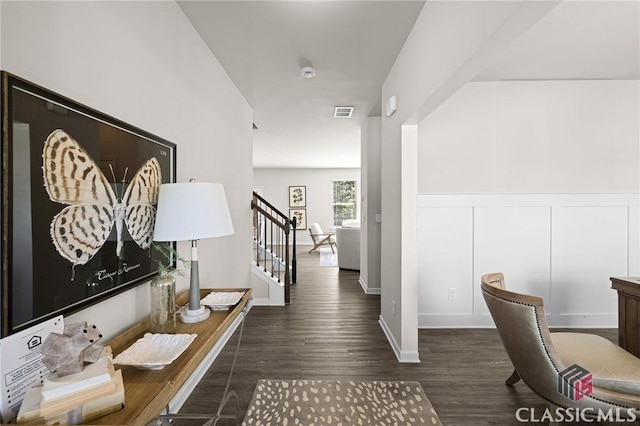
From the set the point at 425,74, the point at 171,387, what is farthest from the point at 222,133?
the point at 171,387

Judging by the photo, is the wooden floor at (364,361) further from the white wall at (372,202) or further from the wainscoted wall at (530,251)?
the white wall at (372,202)

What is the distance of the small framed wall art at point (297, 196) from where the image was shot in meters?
10.2

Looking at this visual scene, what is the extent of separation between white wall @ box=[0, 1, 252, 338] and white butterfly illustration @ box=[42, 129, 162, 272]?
0.23 m

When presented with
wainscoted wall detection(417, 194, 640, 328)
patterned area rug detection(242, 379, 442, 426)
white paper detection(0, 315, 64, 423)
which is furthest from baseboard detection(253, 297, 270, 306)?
white paper detection(0, 315, 64, 423)

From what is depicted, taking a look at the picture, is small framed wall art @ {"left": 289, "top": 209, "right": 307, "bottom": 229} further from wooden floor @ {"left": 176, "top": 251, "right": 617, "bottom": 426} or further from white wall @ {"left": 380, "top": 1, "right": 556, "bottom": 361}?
white wall @ {"left": 380, "top": 1, "right": 556, "bottom": 361}

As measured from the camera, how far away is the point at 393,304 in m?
2.82

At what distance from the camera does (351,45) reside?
241 cm

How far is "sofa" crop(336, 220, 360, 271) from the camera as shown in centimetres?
607

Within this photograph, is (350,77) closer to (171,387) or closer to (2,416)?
(171,387)

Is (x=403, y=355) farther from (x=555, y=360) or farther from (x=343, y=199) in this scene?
(x=343, y=199)

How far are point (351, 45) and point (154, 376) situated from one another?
254 centimetres

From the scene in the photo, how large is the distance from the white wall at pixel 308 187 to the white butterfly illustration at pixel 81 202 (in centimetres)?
885

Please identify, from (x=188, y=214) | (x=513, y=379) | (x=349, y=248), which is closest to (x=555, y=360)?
(x=513, y=379)

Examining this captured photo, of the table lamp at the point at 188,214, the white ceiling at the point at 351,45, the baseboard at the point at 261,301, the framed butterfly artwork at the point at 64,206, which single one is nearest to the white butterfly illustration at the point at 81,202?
the framed butterfly artwork at the point at 64,206
